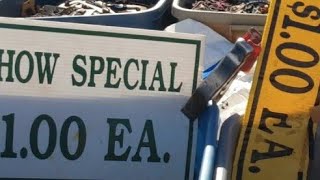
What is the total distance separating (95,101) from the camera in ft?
4.07

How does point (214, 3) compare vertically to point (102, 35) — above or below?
below

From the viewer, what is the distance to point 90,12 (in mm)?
2359

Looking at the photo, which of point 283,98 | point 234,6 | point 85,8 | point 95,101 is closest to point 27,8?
point 85,8

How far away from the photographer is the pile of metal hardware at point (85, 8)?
7.88 ft

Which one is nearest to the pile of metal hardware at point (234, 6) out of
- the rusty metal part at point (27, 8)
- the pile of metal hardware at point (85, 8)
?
the pile of metal hardware at point (85, 8)

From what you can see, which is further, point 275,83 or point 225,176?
point 275,83

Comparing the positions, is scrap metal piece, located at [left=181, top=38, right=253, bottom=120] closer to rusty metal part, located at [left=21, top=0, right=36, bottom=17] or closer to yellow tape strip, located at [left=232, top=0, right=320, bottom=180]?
yellow tape strip, located at [left=232, top=0, right=320, bottom=180]

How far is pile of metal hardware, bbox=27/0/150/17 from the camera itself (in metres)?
2.40

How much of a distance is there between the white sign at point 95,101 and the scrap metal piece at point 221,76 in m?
0.03

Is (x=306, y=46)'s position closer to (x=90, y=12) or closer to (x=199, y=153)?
(x=199, y=153)

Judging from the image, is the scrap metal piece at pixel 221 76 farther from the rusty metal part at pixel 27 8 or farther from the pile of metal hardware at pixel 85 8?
the rusty metal part at pixel 27 8

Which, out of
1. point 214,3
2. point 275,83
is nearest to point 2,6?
point 214,3

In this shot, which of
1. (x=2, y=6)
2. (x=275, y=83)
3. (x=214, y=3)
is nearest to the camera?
(x=275, y=83)

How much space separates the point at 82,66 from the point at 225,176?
0.34m
